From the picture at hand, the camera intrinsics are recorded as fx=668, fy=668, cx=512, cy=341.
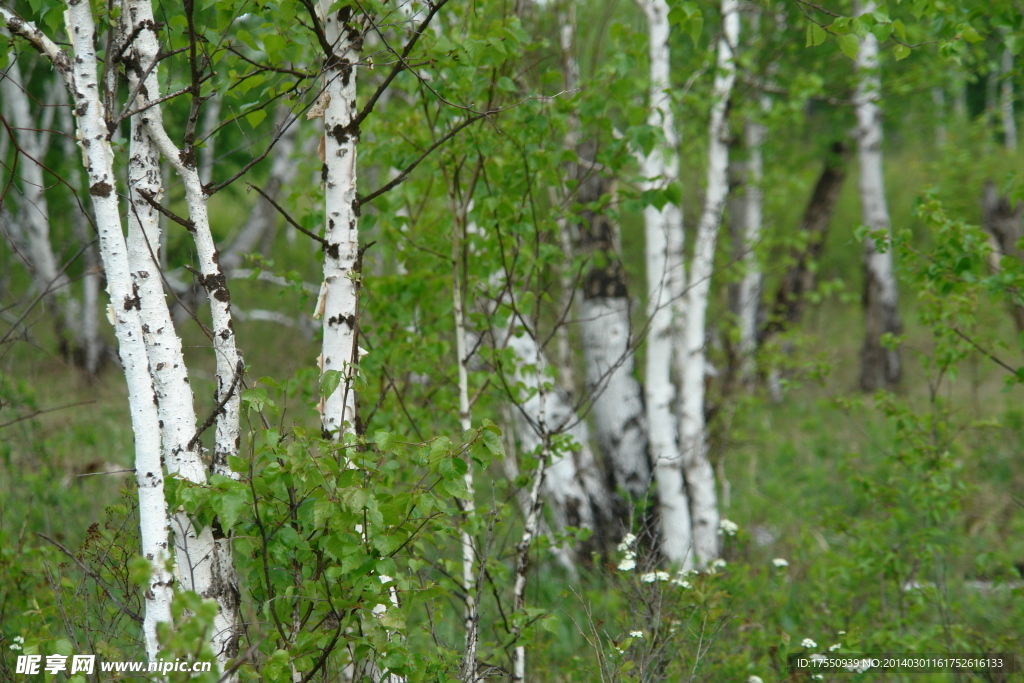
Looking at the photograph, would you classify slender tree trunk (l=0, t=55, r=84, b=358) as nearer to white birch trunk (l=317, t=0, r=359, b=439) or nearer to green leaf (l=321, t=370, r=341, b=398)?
white birch trunk (l=317, t=0, r=359, b=439)

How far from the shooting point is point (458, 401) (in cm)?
336

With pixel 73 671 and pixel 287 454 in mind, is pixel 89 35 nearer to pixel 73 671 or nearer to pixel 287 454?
pixel 287 454

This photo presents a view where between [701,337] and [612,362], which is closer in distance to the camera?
[612,362]

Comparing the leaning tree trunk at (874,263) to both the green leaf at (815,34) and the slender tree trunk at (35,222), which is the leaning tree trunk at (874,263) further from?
the slender tree trunk at (35,222)

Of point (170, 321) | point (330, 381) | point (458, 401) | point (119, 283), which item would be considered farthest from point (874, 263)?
point (119, 283)

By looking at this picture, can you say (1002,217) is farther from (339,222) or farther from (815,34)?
(339,222)

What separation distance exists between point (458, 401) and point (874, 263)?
756cm

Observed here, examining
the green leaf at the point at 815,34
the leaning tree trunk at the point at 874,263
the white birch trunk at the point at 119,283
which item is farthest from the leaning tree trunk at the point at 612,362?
the leaning tree trunk at the point at 874,263

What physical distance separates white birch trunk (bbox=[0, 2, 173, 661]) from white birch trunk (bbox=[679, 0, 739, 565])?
359cm

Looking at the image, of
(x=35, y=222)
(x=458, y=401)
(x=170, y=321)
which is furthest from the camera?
(x=35, y=222)

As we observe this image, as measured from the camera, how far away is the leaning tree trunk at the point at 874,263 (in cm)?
803

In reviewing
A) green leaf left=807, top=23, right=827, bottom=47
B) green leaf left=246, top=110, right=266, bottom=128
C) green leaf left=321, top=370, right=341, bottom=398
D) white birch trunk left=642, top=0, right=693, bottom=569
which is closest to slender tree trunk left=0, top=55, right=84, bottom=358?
green leaf left=246, top=110, right=266, bottom=128

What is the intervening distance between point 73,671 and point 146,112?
63.6 inches

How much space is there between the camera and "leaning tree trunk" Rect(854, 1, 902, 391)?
8031 millimetres
